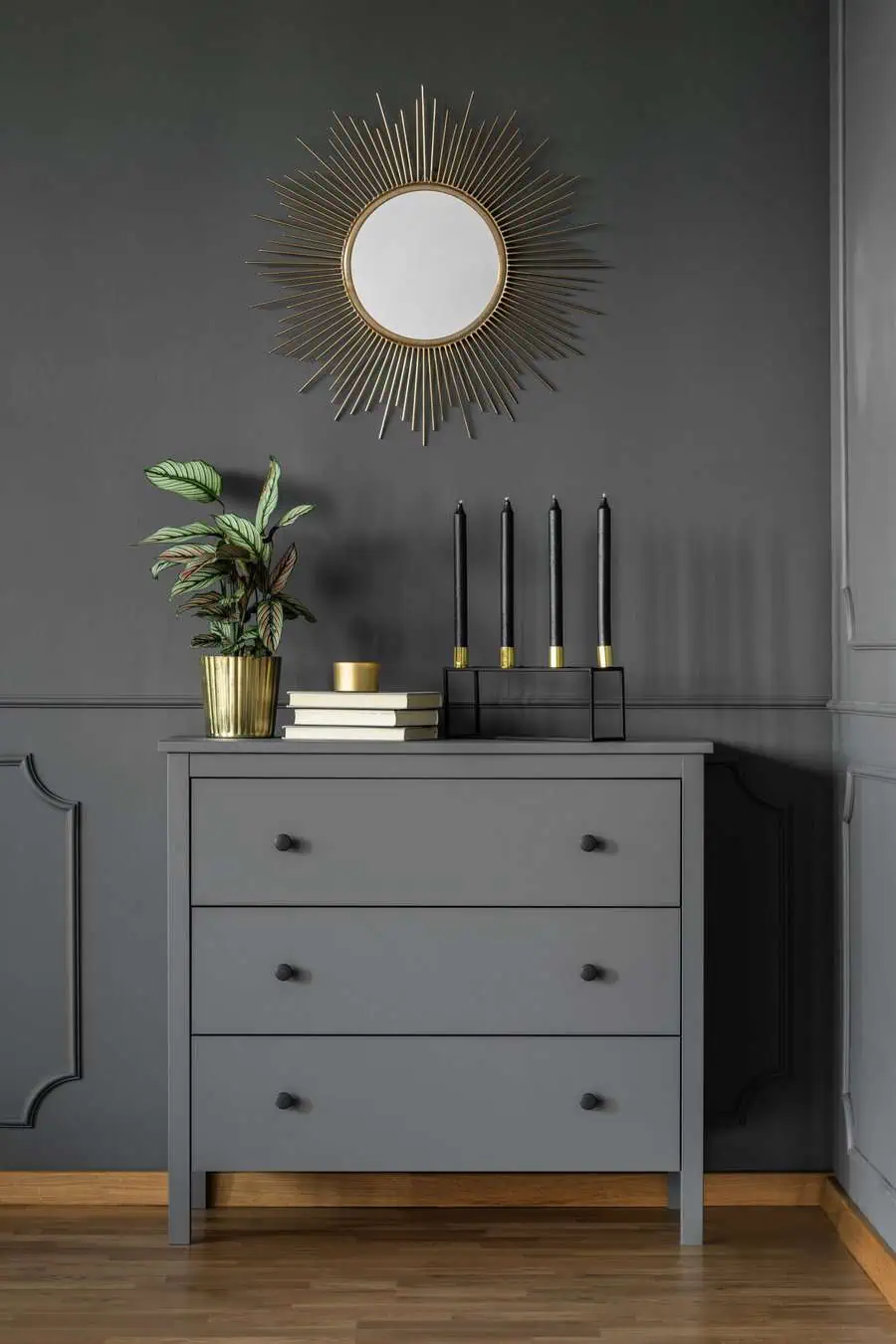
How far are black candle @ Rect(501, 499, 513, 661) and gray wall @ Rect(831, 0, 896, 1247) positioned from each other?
2.33 ft

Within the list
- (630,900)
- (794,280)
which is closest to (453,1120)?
(630,900)

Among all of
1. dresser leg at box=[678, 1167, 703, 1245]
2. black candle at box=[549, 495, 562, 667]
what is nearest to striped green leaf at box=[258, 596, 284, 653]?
black candle at box=[549, 495, 562, 667]

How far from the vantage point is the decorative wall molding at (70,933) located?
265 cm

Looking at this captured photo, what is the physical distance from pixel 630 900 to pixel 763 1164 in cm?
80

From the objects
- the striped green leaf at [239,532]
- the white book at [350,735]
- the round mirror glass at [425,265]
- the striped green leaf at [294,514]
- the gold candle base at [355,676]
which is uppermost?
the round mirror glass at [425,265]

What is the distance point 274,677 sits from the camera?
2471 mm

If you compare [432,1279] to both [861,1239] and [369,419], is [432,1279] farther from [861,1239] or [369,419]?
[369,419]

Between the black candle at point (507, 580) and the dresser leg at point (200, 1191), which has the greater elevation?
the black candle at point (507, 580)

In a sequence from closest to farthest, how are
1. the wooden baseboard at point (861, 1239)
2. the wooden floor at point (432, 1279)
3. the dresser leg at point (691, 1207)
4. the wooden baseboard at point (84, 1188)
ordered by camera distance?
the wooden floor at point (432, 1279) → the wooden baseboard at point (861, 1239) → the dresser leg at point (691, 1207) → the wooden baseboard at point (84, 1188)

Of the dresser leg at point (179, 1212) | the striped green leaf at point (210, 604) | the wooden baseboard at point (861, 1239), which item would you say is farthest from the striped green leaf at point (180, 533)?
the wooden baseboard at point (861, 1239)

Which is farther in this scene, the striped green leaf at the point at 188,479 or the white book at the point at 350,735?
the striped green leaf at the point at 188,479

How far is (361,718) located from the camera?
2350 mm

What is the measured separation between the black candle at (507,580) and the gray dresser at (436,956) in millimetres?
257

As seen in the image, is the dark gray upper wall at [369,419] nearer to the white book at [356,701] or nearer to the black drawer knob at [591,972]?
the white book at [356,701]
